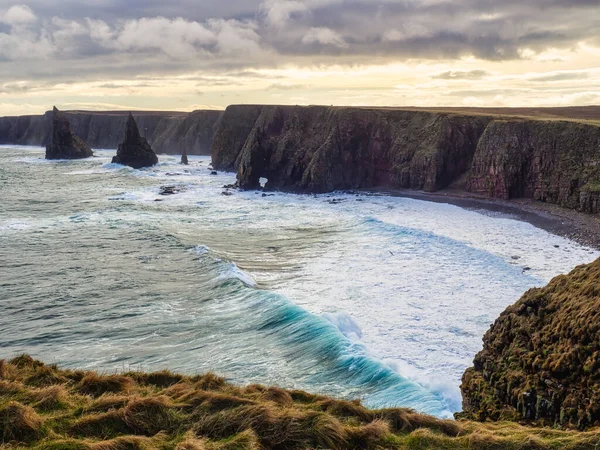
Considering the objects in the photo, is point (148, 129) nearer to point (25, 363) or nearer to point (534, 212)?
point (534, 212)

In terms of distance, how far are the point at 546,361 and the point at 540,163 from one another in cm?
4596

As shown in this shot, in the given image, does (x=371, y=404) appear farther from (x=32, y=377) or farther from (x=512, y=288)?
(x=512, y=288)

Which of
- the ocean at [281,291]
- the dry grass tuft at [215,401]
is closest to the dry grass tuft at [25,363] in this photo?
the ocean at [281,291]

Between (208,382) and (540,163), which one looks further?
(540,163)

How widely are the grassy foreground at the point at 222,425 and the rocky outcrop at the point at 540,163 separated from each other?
131ft

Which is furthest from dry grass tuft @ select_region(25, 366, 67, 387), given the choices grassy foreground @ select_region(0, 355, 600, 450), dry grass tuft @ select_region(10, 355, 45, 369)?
dry grass tuft @ select_region(10, 355, 45, 369)

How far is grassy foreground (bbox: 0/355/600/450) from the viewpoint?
8.86 metres

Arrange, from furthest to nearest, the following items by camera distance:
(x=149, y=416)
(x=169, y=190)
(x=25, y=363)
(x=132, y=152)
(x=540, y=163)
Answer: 1. (x=132, y=152)
2. (x=169, y=190)
3. (x=540, y=163)
4. (x=25, y=363)
5. (x=149, y=416)

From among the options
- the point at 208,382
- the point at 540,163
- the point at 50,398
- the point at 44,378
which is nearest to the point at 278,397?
the point at 208,382

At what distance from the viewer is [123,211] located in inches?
2142

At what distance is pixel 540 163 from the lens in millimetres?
52500

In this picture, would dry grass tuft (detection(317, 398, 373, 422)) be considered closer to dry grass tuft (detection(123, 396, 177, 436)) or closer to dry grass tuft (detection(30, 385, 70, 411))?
dry grass tuft (detection(123, 396, 177, 436))

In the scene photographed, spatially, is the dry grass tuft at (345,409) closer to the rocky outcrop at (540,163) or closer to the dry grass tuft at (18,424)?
the dry grass tuft at (18,424)

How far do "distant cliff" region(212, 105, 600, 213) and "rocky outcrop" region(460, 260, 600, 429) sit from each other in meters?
36.0
